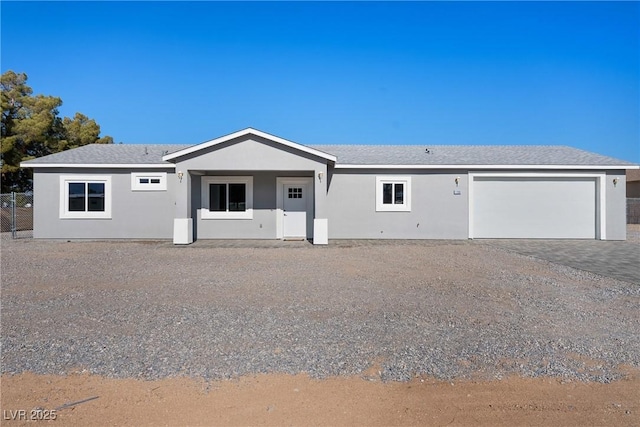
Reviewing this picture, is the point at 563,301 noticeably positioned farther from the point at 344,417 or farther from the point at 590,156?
the point at 590,156

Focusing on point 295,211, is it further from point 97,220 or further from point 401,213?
point 97,220

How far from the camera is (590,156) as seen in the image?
56.0 ft

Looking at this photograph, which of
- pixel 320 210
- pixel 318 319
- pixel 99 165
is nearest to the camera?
pixel 318 319

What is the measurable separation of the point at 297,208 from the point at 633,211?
919 inches

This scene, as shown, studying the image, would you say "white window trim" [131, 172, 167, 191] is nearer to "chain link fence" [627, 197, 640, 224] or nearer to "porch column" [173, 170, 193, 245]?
"porch column" [173, 170, 193, 245]

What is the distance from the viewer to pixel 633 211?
86.3 feet

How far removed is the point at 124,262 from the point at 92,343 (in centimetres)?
616

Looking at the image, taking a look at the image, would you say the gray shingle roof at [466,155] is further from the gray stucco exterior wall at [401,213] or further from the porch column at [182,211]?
the porch column at [182,211]

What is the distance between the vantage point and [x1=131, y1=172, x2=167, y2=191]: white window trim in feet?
50.7

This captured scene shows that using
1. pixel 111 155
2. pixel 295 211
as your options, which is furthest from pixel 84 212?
pixel 295 211

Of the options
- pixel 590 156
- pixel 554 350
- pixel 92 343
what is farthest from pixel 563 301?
pixel 590 156

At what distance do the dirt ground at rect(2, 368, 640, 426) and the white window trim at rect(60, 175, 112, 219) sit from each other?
42.2 feet

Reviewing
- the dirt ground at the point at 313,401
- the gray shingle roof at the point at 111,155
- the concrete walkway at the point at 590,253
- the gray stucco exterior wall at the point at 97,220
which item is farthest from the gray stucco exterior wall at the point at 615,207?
the gray shingle roof at the point at 111,155

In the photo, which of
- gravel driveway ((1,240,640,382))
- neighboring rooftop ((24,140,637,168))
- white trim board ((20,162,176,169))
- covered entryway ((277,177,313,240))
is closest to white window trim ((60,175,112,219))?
white trim board ((20,162,176,169))
